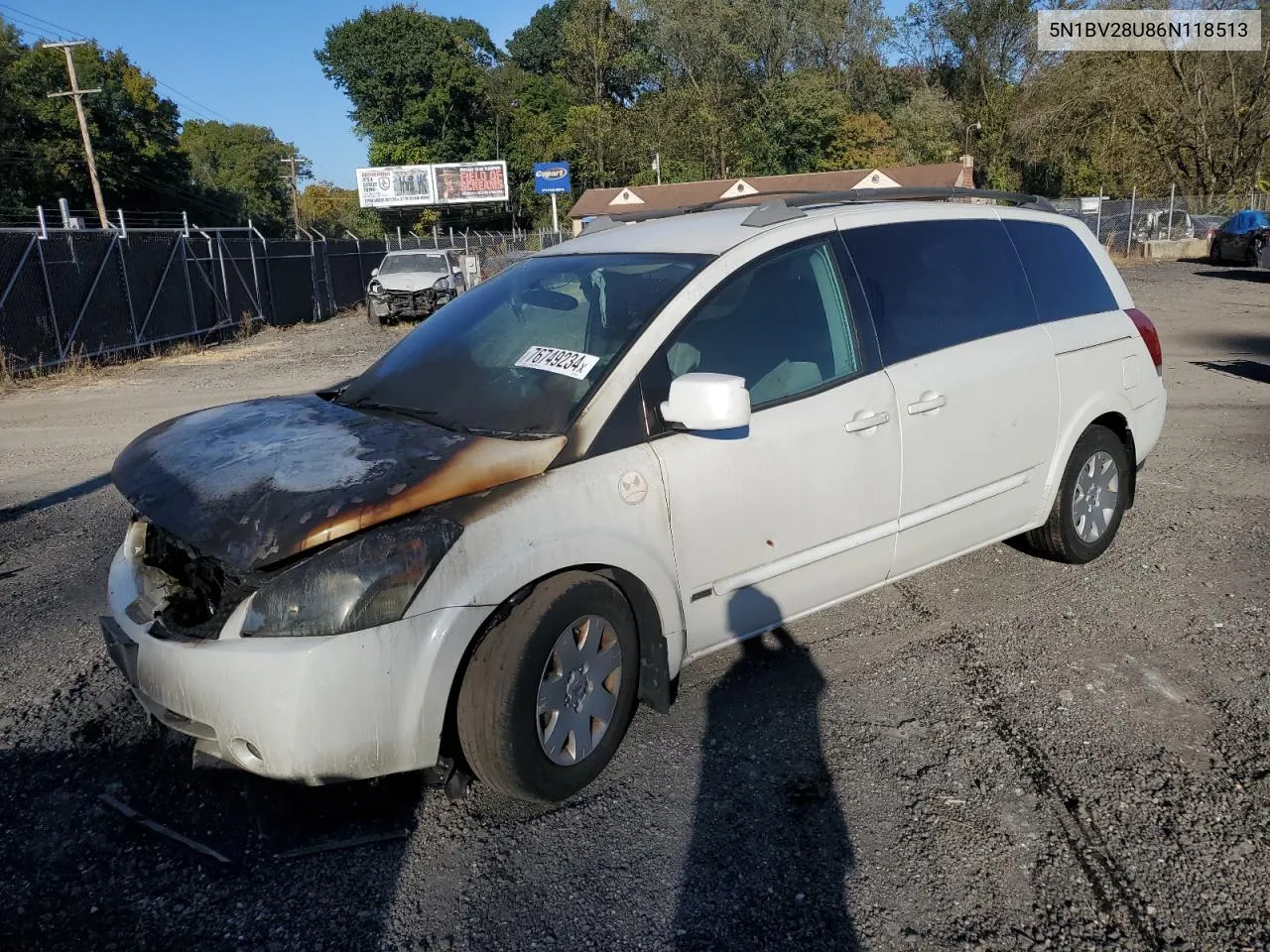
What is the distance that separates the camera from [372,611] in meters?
2.49

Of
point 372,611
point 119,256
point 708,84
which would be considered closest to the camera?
point 372,611

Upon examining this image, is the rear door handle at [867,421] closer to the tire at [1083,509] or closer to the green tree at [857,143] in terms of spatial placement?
the tire at [1083,509]

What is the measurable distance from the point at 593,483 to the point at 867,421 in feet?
3.97

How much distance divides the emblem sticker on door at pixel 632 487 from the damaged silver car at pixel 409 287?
1912cm

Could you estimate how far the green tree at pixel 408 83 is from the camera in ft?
226

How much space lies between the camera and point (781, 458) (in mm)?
3312

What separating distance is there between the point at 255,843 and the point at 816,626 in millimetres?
2440

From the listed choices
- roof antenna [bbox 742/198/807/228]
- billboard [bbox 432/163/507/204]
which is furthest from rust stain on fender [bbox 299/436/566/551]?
billboard [bbox 432/163/507/204]

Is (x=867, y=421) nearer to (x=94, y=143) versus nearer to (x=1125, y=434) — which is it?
(x=1125, y=434)

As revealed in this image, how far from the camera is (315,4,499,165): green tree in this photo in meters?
68.8

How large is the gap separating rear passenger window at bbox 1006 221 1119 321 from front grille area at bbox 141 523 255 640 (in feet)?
11.9

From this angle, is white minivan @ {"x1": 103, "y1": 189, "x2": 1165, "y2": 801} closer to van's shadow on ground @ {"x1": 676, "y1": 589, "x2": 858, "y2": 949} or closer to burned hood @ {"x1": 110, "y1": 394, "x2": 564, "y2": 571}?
burned hood @ {"x1": 110, "y1": 394, "x2": 564, "y2": 571}

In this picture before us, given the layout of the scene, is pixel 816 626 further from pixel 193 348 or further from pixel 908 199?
pixel 193 348

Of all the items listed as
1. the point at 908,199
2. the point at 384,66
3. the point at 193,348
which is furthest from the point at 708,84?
the point at 908,199
